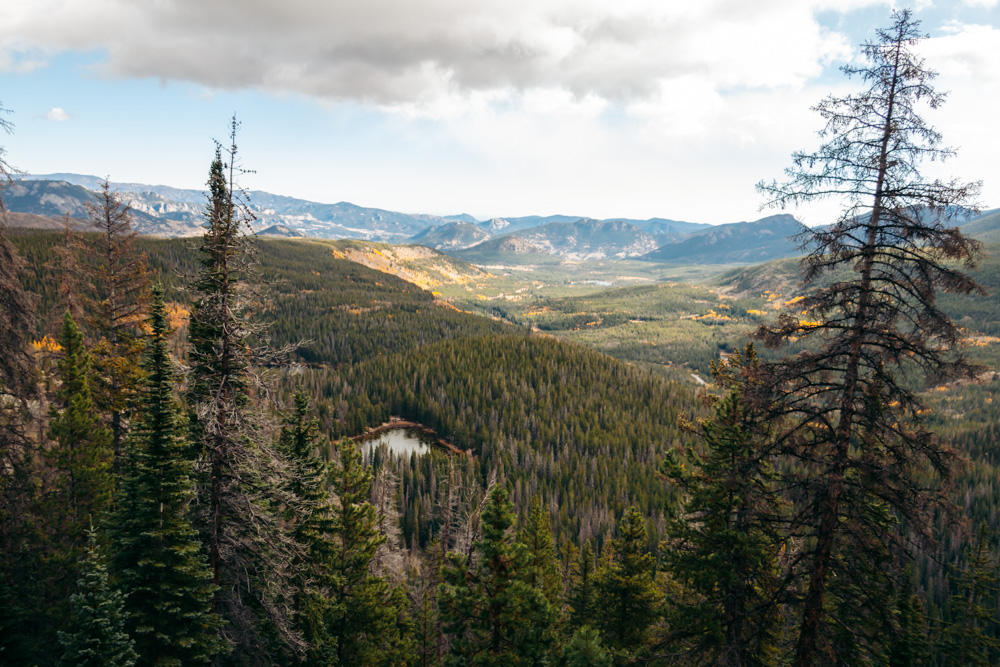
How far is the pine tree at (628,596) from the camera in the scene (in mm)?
25172

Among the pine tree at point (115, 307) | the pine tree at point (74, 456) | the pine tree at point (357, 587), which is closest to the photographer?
the pine tree at point (357, 587)

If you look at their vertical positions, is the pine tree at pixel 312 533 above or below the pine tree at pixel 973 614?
above

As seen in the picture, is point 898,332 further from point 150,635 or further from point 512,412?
point 512,412

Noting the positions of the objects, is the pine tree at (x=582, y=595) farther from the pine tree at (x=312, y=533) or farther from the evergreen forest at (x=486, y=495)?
the pine tree at (x=312, y=533)

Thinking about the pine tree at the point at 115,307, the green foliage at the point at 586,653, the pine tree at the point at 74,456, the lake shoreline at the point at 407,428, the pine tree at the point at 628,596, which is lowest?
the lake shoreline at the point at 407,428

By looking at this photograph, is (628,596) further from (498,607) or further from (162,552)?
(162,552)

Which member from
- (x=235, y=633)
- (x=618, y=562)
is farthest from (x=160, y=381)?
(x=618, y=562)

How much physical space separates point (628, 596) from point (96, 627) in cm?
2293

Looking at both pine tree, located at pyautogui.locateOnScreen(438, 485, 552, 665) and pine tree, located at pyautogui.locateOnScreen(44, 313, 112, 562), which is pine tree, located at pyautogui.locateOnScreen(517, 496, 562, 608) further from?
pine tree, located at pyautogui.locateOnScreen(44, 313, 112, 562)

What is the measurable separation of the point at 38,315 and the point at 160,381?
18.8ft

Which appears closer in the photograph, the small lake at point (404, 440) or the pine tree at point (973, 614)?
the pine tree at point (973, 614)

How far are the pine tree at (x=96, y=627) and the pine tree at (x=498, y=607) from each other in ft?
35.9

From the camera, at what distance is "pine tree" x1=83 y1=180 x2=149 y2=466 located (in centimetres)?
3055

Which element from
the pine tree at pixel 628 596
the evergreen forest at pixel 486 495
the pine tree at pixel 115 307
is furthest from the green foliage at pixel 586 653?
the pine tree at pixel 115 307
